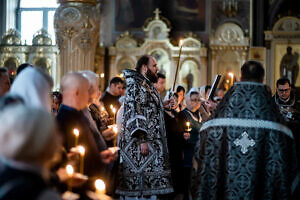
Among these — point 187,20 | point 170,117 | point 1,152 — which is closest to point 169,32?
point 187,20

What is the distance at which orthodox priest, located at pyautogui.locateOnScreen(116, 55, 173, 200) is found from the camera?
499 cm

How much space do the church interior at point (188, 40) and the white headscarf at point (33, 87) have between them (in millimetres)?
12947

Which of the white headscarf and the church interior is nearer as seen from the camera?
the white headscarf

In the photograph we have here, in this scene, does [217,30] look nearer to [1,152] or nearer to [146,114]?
[146,114]

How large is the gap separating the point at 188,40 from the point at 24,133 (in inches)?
594

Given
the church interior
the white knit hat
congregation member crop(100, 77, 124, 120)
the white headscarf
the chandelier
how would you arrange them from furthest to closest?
the chandelier, the church interior, congregation member crop(100, 77, 124, 120), the white headscarf, the white knit hat

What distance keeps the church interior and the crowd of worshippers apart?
9.93m

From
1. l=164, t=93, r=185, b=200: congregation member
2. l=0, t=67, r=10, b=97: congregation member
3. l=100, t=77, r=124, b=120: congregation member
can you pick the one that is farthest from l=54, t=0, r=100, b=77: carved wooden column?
l=0, t=67, r=10, b=97: congregation member

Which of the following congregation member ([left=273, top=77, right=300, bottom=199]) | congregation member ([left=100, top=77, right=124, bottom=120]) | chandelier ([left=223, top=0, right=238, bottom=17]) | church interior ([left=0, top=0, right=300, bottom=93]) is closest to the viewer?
congregation member ([left=273, top=77, right=300, bottom=199])

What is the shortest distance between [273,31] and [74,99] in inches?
534

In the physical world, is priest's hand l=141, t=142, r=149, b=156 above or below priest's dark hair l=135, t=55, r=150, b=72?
below

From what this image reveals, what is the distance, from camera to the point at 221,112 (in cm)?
427

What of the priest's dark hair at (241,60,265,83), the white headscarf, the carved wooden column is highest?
the carved wooden column

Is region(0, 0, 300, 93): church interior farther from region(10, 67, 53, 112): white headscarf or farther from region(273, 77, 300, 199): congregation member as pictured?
region(10, 67, 53, 112): white headscarf
